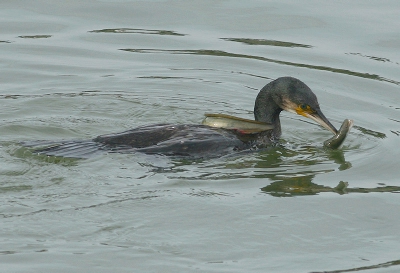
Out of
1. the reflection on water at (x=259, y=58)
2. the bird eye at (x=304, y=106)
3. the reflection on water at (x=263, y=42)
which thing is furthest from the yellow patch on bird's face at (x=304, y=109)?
the reflection on water at (x=263, y=42)

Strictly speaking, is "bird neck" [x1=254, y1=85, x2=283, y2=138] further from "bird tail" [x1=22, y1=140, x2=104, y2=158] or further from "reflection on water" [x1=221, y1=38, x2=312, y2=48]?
"reflection on water" [x1=221, y1=38, x2=312, y2=48]

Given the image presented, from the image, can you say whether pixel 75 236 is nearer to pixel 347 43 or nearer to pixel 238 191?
pixel 238 191

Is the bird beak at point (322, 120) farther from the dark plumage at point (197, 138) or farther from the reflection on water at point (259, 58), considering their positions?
the reflection on water at point (259, 58)

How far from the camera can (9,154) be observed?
9273 millimetres

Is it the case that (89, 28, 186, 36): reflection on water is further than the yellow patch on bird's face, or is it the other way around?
(89, 28, 186, 36): reflection on water

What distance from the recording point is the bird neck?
10227mm

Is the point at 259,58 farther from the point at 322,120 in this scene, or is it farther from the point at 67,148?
the point at 67,148

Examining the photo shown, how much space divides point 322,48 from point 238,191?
Result: 5.23m

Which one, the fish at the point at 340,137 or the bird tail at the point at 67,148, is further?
the fish at the point at 340,137

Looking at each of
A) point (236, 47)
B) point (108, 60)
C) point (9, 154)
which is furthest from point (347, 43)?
point (9, 154)

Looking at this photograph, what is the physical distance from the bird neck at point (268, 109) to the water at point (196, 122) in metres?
0.25

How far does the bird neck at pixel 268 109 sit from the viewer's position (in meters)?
10.2

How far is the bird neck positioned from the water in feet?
0.83

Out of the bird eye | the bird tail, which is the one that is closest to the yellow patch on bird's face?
the bird eye
